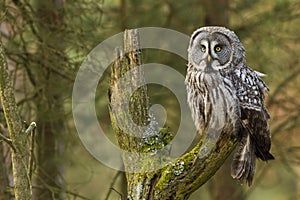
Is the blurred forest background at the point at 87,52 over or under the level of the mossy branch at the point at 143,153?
over

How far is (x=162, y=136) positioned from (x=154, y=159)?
152mm

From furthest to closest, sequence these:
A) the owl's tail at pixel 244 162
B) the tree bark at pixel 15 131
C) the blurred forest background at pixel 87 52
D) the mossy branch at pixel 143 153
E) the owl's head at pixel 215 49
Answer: the blurred forest background at pixel 87 52 < the owl's head at pixel 215 49 < the owl's tail at pixel 244 162 < the mossy branch at pixel 143 153 < the tree bark at pixel 15 131

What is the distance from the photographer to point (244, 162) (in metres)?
3.76

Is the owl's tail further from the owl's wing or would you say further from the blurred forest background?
the blurred forest background

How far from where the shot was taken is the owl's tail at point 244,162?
3.75 metres

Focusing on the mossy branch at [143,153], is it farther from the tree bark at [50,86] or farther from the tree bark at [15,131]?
the tree bark at [50,86]

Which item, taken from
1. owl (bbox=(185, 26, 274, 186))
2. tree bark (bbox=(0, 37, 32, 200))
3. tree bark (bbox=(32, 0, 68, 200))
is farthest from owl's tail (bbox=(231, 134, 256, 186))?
tree bark (bbox=(32, 0, 68, 200))

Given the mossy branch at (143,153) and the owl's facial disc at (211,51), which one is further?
the owl's facial disc at (211,51)

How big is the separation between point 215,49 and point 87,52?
1.44 meters

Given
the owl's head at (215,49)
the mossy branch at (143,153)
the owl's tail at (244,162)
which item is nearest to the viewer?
the mossy branch at (143,153)

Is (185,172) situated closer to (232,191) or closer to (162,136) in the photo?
(162,136)

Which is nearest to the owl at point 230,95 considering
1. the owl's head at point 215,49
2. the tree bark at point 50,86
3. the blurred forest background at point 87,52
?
the owl's head at point 215,49

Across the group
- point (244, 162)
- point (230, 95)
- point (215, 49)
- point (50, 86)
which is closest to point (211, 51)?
point (215, 49)

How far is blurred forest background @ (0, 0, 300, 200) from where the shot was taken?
5.04 meters
